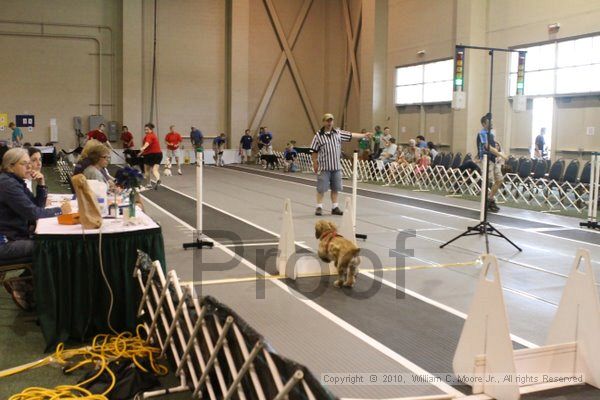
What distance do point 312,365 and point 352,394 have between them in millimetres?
449

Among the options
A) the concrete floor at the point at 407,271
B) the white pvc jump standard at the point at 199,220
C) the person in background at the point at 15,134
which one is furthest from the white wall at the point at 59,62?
the white pvc jump standard at the point at 199,220

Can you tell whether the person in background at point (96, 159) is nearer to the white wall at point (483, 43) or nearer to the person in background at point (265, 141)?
the white wall at point (483, 43)

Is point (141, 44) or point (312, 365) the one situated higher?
point (141, 44)

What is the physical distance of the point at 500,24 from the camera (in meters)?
17.7

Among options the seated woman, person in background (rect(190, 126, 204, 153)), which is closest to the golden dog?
the seated woman

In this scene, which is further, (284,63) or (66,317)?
(284,63)

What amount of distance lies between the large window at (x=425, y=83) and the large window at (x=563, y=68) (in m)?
3.01

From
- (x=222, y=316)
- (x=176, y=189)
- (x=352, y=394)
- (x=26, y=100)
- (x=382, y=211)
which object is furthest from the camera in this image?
(x=26, y=100)

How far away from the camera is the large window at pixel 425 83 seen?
20.0 m

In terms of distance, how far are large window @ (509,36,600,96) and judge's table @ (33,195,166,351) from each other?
13.5 m

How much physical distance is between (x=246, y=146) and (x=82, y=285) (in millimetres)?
21408

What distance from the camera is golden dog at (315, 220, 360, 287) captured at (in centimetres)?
548

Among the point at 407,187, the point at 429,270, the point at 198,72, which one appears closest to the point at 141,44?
the point at 198,72

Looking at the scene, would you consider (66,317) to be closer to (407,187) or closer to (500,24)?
(407,187)
